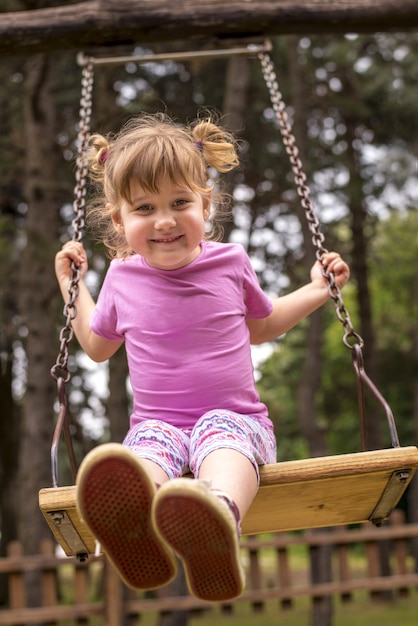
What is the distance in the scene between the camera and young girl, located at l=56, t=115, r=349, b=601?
2.43 meters

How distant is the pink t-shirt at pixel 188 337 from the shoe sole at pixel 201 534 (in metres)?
0.61

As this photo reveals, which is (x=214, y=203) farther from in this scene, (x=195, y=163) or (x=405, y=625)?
(x=405, y=625)

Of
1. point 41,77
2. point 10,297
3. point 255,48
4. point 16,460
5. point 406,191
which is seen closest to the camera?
point 255,48

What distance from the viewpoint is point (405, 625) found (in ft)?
39.8

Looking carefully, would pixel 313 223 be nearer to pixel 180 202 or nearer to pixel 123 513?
pixel 180 202

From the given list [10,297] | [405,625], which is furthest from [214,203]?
[10,297]

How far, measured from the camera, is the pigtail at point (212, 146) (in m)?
3.21

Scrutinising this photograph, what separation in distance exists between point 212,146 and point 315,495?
1.22 m

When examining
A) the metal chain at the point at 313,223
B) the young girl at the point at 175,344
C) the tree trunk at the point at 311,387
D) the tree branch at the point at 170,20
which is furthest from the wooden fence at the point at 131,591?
the young girl at the point at 175,344

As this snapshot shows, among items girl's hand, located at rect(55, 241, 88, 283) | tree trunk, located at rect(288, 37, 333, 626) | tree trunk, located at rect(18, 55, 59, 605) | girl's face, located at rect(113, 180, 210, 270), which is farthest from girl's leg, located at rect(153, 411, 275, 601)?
tree trunk, located at rect(288, 37, 333, 626)

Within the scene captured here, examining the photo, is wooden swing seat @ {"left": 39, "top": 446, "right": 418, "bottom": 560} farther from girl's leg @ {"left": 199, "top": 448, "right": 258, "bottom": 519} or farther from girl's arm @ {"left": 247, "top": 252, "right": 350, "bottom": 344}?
girl's arm @ {"left": 247, "top": 252, "right": 350, "bottom": 344}

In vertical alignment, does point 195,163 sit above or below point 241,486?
above

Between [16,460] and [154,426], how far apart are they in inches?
566

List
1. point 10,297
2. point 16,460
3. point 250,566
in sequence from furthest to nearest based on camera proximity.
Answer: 1. point 16,460
2. point 10,297
3. point 250,566
